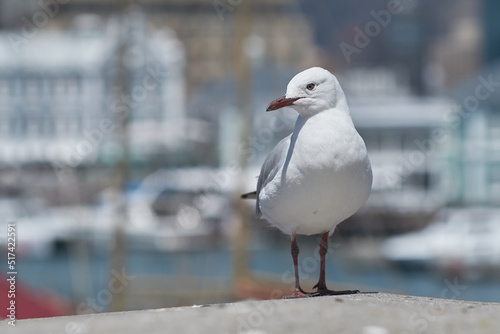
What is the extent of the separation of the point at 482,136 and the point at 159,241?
1690cm


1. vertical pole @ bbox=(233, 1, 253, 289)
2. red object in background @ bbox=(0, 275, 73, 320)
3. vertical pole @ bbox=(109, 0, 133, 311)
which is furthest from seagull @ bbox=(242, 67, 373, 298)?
vertical pole @ bbox=(233, 1, 253, 289)

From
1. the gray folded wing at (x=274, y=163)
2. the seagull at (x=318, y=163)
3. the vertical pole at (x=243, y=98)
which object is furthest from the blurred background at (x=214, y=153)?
the seagull at (x=318, y=163)

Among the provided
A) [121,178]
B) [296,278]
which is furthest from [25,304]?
[296,278]

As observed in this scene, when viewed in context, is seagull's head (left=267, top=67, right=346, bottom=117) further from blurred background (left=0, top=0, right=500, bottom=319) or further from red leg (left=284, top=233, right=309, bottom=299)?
blurred background (left=0, top=0, right=500, bottom=319)

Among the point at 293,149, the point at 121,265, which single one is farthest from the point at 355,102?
the point at 293,149

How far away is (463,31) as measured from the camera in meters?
97.2

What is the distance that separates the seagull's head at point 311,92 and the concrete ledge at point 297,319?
39.1 inches

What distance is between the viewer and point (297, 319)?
4383mm

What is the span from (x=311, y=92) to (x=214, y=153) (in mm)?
46154

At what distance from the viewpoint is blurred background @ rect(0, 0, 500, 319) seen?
17562mm

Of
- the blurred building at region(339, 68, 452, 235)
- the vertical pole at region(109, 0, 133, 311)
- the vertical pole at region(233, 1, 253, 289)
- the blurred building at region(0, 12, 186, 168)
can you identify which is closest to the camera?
the vertical pole at region(109, 0, 133, 311)

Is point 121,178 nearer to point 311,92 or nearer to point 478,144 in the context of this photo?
point 311,92

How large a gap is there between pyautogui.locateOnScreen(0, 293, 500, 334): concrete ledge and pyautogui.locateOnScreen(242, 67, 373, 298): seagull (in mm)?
476

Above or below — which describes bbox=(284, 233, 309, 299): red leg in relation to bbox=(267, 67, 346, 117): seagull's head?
below
